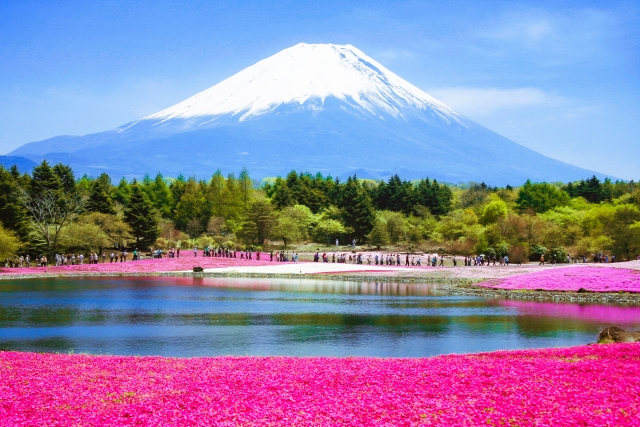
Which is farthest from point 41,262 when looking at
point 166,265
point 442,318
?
point 442,318

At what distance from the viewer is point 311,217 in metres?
106

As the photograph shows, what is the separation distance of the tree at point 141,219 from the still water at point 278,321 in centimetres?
3515

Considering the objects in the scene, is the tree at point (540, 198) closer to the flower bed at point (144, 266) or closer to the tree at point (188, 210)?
the flower bed at point (144, 266)

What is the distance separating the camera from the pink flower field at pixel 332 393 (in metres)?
12.0

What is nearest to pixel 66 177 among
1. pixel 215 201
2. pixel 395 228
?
pixel 215 201

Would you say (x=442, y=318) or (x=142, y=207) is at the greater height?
(x=142, y=207)

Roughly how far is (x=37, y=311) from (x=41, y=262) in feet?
114

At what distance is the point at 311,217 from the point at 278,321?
71.7 m

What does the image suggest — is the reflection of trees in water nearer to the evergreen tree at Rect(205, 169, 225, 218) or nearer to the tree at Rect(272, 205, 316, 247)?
the tree at Rect(272, 205, 316, 247)

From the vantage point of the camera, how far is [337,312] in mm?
38750

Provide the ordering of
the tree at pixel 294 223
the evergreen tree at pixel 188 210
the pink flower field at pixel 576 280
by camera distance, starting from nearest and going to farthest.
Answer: the pink flower field at pixel 576 280
the tree at pixel 294 223
the evergreen tree at pixel 188 210

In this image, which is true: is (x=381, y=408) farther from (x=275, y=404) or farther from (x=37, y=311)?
(x=37, y=311)

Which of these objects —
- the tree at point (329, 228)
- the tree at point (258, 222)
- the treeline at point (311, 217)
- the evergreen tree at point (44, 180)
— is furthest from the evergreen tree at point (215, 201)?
the evergreen tree at point (44, 180)

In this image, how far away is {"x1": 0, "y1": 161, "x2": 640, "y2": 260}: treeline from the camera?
76312mm
